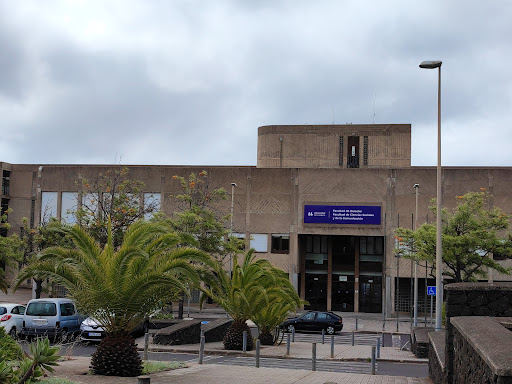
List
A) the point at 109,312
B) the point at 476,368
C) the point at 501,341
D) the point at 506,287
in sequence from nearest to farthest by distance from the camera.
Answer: the point at 501,341 → the point at 476,368 → the point at 506,287 → the point at 109,312

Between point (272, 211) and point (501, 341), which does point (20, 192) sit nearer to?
point (272, 211)

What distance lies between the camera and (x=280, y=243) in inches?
2185

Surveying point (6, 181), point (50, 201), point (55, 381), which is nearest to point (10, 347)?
point (55, 381)

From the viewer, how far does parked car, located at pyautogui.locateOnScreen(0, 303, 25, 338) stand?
83.8 feet

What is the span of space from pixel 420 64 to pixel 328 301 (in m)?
35.2

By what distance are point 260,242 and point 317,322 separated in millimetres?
19017

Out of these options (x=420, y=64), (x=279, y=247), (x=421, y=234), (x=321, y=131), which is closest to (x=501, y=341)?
(x=420, y=64)

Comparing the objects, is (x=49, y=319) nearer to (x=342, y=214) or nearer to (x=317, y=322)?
(x=317, y=322)

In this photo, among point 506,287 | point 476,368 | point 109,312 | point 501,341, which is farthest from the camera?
point 109,312

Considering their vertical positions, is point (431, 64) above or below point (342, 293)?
above

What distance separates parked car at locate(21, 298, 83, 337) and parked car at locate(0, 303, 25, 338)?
0.32 metres

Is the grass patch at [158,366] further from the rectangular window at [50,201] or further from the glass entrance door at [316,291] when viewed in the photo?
the rectangular window at [50,201]

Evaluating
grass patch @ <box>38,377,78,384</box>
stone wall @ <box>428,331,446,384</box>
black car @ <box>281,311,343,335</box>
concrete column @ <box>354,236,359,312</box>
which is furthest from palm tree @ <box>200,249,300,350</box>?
concrete column @ <box>354,236,359,312</box>

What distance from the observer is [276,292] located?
25.6m
